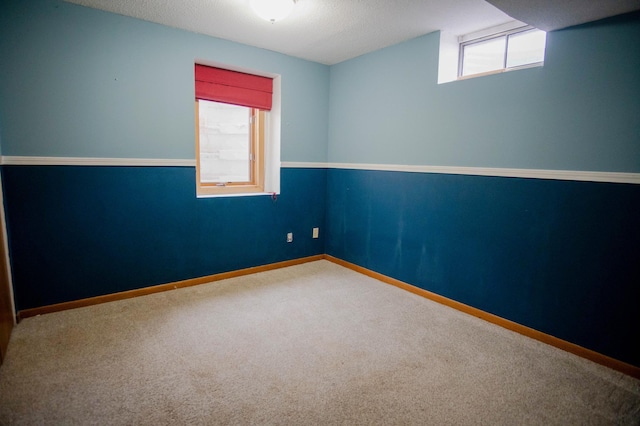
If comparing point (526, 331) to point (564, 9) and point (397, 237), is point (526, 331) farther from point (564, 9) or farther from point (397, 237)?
point (564, 9)

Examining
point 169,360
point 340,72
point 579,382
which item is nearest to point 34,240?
point 169,360

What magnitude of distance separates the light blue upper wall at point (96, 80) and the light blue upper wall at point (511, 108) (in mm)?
1369

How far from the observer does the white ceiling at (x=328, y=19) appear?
244 cm

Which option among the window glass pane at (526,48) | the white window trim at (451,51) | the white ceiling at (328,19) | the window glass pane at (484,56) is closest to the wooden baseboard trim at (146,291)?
the white ceiling at (328,19)

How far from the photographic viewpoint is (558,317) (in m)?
2.31

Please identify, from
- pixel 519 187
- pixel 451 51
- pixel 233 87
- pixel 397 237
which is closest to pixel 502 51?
pixel 451 51

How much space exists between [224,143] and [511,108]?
278 centimetres

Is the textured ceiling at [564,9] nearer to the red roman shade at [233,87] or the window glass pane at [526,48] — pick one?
the window glass pane at [526,48]

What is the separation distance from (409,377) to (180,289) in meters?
2.26

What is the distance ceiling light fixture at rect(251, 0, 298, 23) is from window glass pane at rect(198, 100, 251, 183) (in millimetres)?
1362

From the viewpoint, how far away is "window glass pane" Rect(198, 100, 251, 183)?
3549mm

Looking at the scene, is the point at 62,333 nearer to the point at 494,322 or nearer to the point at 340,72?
the point at 494,322

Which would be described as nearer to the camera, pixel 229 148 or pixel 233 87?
Answer: pixel 233 87

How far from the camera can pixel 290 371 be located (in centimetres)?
196
